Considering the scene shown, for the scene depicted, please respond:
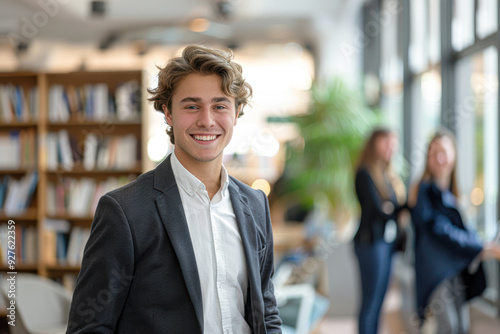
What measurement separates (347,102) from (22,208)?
11.6 ft

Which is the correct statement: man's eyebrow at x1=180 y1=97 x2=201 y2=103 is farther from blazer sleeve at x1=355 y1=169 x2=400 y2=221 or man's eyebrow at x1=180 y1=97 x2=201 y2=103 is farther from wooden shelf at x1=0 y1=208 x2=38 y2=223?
wooden shelf at x1=0 y1=208 x2=38 y2=223

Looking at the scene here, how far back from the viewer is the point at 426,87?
5.69m

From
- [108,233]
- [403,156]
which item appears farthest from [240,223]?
[403,156]

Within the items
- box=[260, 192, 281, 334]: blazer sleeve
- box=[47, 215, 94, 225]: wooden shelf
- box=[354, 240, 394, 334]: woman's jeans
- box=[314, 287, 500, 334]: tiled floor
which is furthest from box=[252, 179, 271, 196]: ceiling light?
box=[260, 192, 281, 334]: blazer sleeve

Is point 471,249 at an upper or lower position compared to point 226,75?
lower

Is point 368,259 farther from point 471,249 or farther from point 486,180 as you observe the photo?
point 486,180

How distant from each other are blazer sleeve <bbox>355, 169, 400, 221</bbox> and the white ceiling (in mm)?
4056

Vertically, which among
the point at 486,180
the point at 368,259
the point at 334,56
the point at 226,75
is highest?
the point at 334,56

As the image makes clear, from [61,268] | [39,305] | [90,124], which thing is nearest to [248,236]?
[39,305]

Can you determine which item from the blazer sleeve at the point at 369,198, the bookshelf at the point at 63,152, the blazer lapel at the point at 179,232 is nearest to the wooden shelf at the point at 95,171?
the bookshelf at the point at 63,152

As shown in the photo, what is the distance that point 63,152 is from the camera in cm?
482

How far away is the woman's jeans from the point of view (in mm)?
3748

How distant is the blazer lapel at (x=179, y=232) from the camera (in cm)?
113

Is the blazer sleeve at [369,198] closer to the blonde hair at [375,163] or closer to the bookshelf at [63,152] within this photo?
the blonde hair at [375,163]
